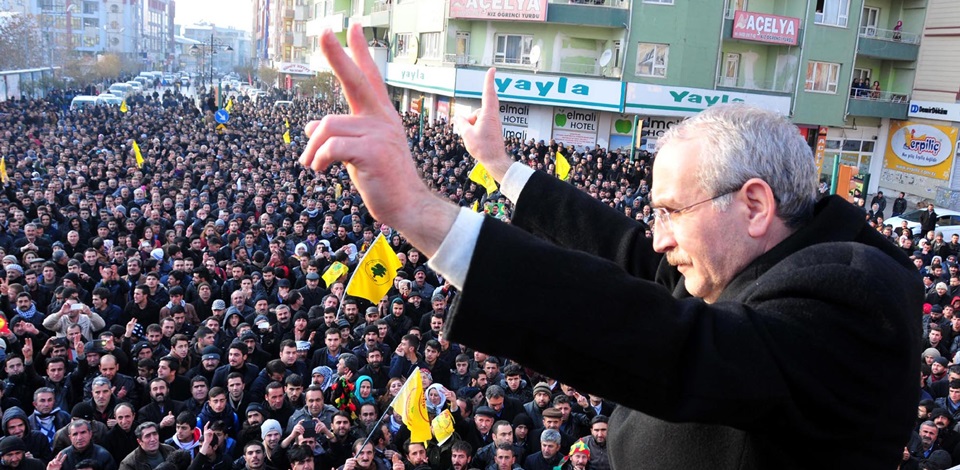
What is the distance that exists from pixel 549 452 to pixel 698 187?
17.7 feet

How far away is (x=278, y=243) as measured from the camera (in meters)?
11.9

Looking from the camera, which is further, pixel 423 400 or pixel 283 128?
pixel 283 128

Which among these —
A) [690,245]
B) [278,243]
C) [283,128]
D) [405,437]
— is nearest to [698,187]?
[690,245]

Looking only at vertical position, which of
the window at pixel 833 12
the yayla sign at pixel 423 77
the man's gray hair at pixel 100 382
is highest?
the window at pixel 833 12

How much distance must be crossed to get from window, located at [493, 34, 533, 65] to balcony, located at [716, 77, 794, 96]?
→ 6.43 metres

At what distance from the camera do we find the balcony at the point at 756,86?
26906 mm

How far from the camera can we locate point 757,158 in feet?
4.89

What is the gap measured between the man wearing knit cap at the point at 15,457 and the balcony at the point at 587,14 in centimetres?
2253

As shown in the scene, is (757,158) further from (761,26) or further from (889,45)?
(889,45)

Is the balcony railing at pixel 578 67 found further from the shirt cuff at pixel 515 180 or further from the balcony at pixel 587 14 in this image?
the shirt cuff at pixel 515 180

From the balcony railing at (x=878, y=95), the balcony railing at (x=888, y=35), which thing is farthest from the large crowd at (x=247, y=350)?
the balcony railing at (x=888, y=35)

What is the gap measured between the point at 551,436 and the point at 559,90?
2061cm

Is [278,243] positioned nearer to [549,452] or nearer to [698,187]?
[549,452]

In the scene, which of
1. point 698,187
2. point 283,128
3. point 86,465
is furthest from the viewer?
point 283,128
